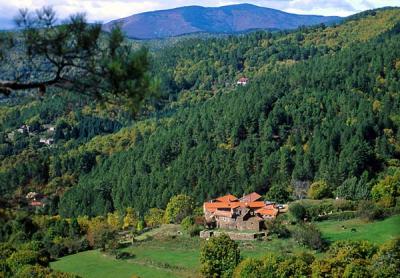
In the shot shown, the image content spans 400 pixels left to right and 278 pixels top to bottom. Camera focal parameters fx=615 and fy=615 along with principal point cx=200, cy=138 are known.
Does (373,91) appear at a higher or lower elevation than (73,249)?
higher

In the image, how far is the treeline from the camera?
51.5 metres

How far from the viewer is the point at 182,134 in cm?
6606

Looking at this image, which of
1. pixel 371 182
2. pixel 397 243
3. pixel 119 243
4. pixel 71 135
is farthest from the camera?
pixel 71 135

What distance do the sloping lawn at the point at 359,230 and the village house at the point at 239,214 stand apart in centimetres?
359

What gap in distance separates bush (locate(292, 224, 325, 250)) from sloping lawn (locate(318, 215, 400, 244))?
4.35ft

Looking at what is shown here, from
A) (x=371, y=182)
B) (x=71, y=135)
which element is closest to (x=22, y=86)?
(x=371, y=182)

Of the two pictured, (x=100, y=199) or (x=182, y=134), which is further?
(x=182, y=134)

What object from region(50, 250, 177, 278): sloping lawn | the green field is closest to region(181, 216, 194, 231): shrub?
the green field

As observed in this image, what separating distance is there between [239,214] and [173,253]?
613 cm

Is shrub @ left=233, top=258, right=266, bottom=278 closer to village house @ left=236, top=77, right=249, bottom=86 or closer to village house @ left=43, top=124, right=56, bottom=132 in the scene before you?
village house @ left=43, top=124, right=56, bottom=132

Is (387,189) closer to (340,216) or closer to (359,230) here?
(340,216)

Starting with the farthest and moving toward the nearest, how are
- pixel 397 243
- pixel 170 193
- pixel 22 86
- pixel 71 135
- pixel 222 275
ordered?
1. pixel 71 135
2. pixel 170 193
3. pixel 222 275
4. pixel 397 243
5. pixel 22 86

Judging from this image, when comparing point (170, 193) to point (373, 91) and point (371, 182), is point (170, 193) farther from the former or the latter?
point (373, 91)

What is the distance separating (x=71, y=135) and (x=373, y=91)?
43.7 meters
